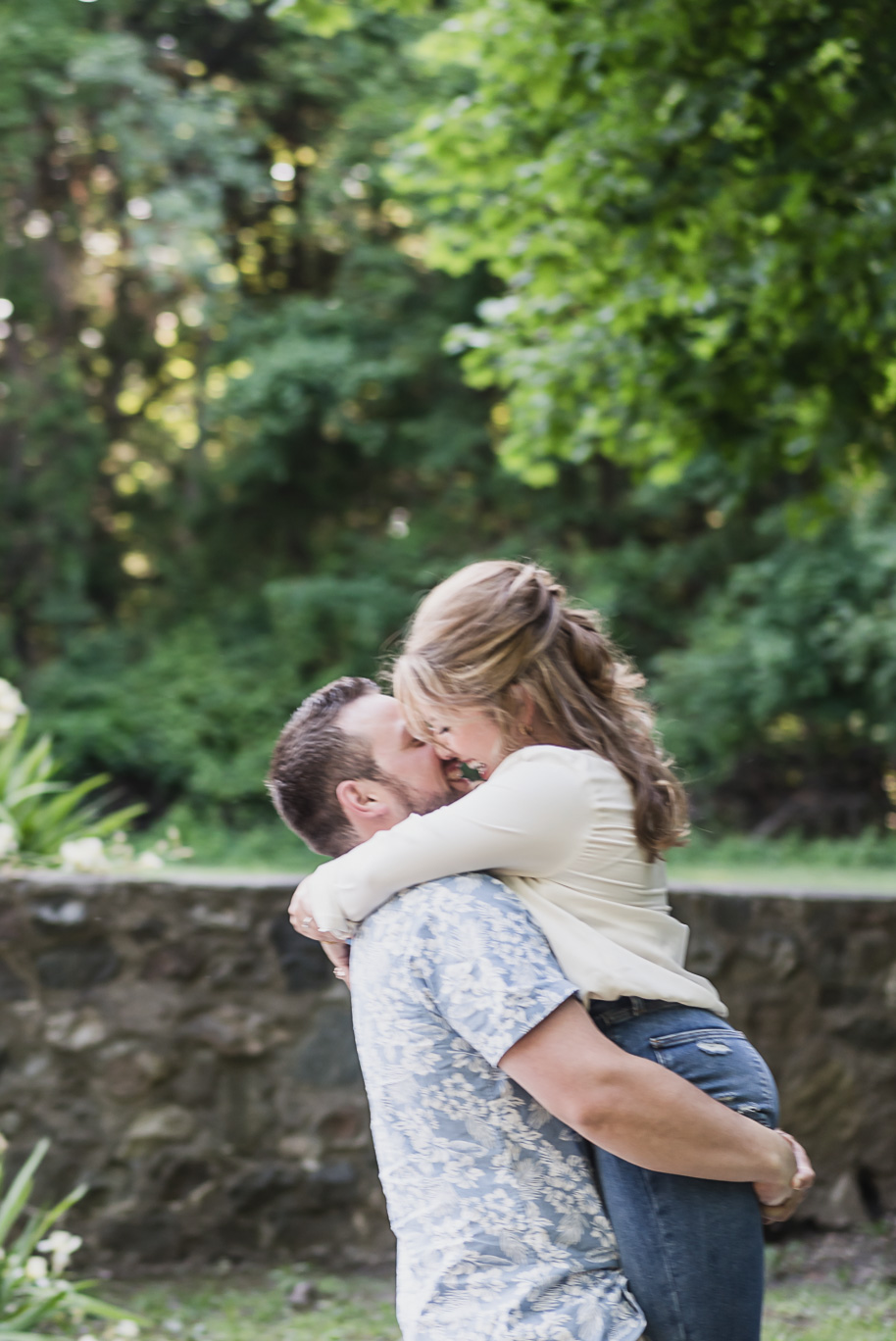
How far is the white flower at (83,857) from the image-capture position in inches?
168

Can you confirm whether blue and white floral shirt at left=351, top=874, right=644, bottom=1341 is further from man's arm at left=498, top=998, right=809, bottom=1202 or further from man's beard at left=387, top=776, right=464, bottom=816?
man's beard at left=387, top=776, right=464, bottom=816

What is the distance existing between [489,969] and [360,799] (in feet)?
1.32

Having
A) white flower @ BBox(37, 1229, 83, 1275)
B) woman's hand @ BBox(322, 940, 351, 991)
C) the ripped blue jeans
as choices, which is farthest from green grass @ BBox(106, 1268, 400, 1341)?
the ripped blue jeans

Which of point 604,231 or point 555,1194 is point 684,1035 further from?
point 604,231

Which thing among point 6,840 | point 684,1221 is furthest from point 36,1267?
point 684,1221

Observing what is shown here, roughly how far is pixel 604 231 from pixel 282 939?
111 inches

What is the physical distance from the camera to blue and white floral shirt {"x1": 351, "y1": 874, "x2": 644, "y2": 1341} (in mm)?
1271

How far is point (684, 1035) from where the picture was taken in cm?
136

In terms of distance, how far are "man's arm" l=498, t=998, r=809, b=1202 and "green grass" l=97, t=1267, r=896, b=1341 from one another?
8.75 feet

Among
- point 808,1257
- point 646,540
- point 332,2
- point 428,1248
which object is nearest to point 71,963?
point 808,1257

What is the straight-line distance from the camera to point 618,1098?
1.23 m

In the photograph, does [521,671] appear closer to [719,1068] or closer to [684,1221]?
[719,1068]

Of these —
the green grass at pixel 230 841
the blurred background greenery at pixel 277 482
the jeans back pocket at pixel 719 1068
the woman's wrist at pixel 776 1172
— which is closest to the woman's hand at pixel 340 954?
the jeans back pocket at pixel 719 1068

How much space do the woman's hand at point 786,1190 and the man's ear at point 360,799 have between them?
598 mm
